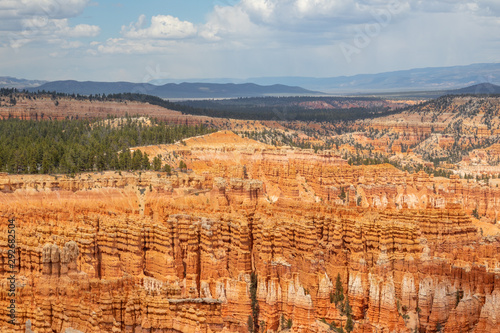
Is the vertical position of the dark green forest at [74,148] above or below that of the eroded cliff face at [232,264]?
above

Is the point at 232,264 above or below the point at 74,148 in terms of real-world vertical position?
below

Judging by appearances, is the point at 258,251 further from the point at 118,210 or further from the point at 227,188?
the point at 227,188

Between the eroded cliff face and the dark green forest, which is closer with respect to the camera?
the eroded cliff face

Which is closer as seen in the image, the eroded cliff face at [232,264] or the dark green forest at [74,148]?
the eroded cliff face at [232,264]

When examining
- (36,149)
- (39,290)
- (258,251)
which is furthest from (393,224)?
(36,149)

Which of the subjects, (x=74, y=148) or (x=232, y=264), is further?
(x=74, y=148)

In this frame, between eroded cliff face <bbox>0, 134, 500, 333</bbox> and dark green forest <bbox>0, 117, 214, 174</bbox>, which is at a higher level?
dark green forest <bbox>0, 117, 214, 174</bbox>
